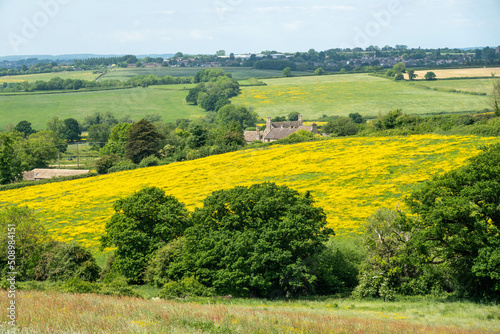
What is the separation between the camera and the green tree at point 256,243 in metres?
29.5

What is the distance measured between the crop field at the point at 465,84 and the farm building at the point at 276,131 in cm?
6765

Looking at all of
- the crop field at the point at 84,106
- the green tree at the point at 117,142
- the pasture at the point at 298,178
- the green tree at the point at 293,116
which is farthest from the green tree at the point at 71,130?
the pasture at the point at 298,178

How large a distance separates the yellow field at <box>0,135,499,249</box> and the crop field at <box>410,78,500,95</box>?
98.6 m

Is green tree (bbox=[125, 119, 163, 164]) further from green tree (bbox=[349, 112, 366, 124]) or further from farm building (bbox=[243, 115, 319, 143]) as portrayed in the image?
green tree (bbox=[349, 112, 366, 124])

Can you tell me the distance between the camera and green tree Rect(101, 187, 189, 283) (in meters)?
35.6

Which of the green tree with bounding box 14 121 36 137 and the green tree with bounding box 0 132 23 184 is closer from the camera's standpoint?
the green tree with bounding box 0 132 23 184

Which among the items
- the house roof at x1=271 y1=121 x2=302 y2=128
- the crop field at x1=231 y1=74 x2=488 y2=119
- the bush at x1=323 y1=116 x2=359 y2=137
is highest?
the crop field at x1=231 y1=74 x2=488 y2=119

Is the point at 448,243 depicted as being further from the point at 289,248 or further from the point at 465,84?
the point at 465,84

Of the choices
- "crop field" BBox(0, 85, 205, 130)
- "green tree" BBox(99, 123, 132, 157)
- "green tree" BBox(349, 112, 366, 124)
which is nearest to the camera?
"green tree" BBox(99, 123, 132, 157)

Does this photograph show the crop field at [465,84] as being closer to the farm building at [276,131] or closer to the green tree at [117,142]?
the farm building at [276,131]

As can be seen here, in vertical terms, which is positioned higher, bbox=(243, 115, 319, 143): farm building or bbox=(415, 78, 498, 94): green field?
bbox=(415, 78, 498, 94): green field

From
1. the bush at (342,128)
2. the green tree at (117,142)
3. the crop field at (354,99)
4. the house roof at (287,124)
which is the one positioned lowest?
the green tree at (117,142)

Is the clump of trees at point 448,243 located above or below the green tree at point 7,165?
above

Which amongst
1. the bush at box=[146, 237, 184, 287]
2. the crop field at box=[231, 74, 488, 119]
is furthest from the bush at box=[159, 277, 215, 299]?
the crop field at box=[231, 74, 488, 119]
